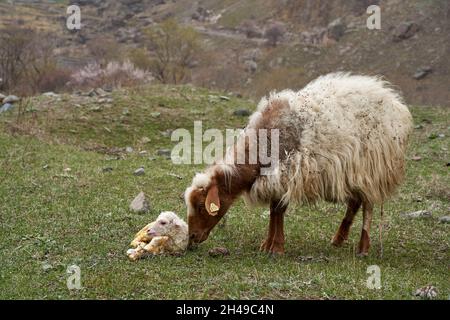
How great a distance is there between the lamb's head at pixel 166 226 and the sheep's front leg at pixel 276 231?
140 centimetres

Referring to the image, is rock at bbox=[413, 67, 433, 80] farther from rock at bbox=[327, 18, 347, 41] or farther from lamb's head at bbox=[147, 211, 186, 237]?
lamb's head at bbox=[147, 211, 186, 237]

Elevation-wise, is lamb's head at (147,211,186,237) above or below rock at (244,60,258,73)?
below

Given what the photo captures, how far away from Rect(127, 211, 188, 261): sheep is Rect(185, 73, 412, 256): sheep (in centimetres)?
20

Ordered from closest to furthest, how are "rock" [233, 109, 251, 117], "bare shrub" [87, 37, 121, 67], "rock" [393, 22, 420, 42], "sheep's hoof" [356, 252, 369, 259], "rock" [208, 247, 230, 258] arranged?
"rock" [208, 247, 230, 258]
"sheep's hoof" [356, 252, 369, 259]
"rock" [233, 109, 251, 117]
"rock" [393, 22, 420, 42]
"bare shrub" [87, 37, 121, 67]

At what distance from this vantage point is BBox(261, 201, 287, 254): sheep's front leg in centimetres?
905

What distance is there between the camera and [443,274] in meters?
8.40

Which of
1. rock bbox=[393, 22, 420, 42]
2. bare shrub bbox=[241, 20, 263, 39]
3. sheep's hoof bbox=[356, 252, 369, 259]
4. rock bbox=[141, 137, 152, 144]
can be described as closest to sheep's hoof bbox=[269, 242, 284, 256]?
sheep's hoof bbox=[356, 252, 369, 259]

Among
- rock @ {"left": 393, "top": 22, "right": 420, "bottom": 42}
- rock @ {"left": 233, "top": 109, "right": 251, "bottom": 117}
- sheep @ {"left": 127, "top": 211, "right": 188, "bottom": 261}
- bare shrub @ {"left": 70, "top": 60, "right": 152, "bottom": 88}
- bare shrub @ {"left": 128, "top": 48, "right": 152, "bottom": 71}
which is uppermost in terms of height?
rock @ {"left": 393, "top": 22, "right": 420, "bottom": 42}

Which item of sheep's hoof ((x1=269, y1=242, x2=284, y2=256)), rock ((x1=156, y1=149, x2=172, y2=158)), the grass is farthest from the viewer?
rock ((x1=156, y1=149, x2=172, y2=158))

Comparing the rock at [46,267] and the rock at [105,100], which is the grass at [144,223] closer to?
the rock at [46,267]

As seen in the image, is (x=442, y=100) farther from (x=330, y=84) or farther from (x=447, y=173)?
(x=330, y=84)

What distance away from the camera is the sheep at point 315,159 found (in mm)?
8734

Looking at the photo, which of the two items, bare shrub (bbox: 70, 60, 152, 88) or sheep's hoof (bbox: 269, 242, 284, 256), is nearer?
sheep's hoof (bbox: 269, 242, 284, 256)

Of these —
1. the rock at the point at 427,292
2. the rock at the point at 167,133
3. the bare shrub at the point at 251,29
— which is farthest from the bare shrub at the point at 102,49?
the rock at the point at 427,292
